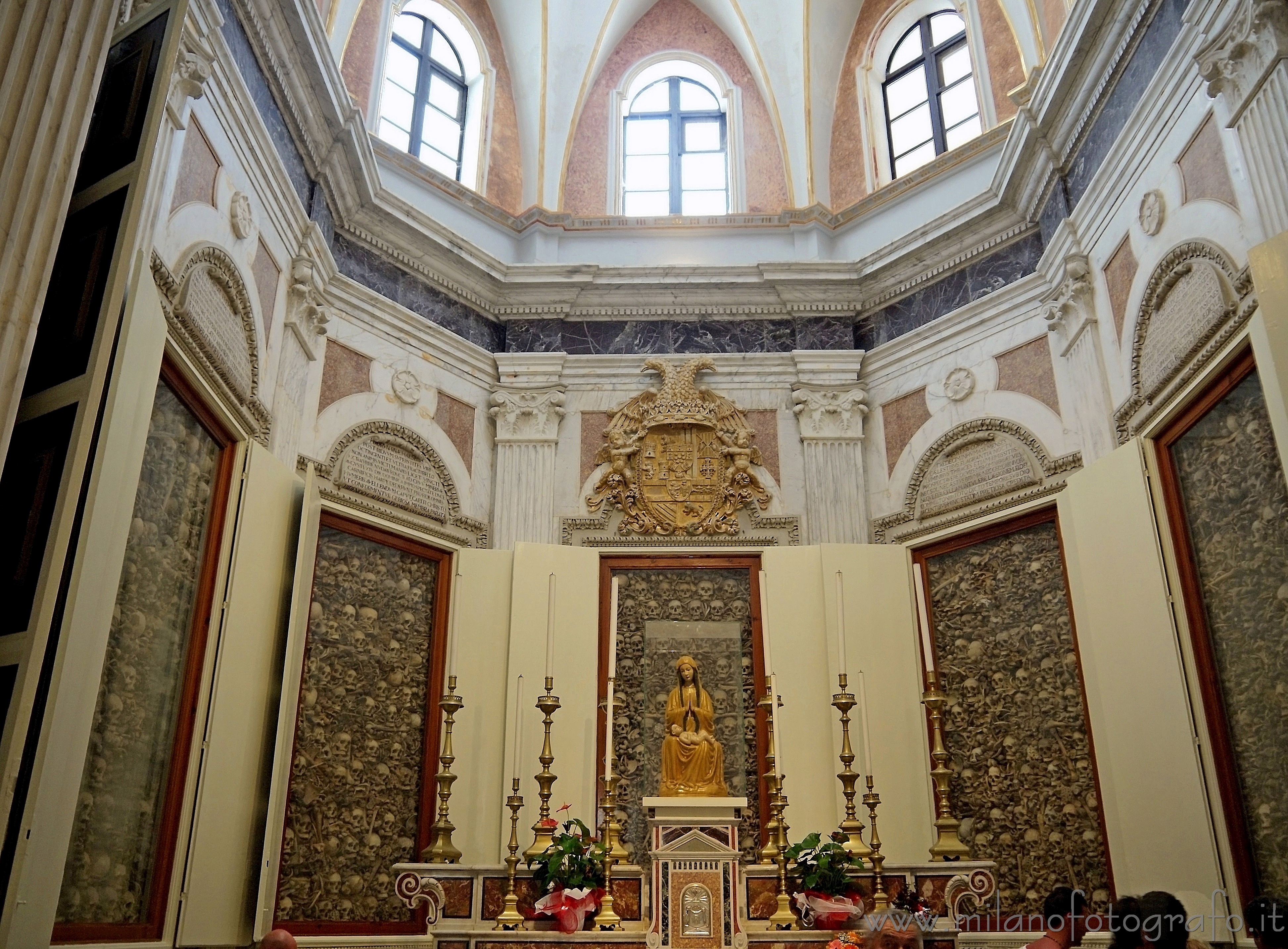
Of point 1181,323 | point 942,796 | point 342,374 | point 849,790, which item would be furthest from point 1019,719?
point 342,374

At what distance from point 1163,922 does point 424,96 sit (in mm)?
9899

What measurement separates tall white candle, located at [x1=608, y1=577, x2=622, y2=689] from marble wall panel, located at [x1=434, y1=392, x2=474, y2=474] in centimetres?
175

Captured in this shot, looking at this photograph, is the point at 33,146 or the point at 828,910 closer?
the point at 33,146

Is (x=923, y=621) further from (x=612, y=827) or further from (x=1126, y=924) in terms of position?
(x=1126, y=924)

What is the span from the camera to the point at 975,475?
9.15 m

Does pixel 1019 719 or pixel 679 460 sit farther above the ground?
pixel 679 460

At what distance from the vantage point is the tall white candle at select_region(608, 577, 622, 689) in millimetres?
8539

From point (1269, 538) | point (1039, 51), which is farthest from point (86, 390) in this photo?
point (1039, 51)

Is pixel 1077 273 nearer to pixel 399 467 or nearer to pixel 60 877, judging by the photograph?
pixel 399 467

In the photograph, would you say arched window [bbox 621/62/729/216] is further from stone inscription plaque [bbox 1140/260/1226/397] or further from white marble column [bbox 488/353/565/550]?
stone inscription plaque [bbox 1140/260/1226/397]

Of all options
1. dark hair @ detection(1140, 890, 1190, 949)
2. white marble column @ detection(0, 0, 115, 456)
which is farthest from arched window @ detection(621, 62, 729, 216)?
dark hair @ detection(1140, 890, 1190, 949)

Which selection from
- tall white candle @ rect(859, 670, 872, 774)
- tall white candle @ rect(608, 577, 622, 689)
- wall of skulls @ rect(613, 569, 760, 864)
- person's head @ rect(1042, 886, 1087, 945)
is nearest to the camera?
person's head @ rect(1042, 886, 1087, 945)

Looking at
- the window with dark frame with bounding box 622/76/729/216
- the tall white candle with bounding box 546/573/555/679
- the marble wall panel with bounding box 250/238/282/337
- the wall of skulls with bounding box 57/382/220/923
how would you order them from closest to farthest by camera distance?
the wall of skulls with bounding box 57/382/220/923 < the tall white candle with bounding box 546/573/555/679 < the marble wall panel with bounding box 250/238/282/337 < the window with dark frame with bounding box 622/76/729/216

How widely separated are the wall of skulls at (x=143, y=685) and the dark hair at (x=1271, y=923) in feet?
17.4
